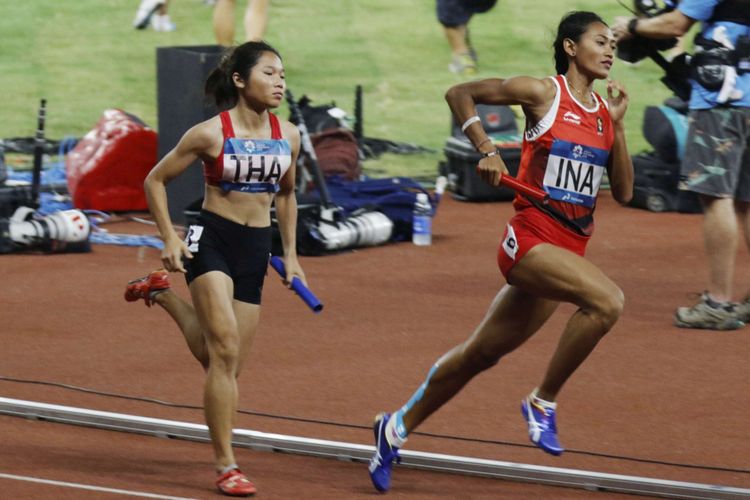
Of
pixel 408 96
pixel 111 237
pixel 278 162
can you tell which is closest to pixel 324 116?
pixel 111 237

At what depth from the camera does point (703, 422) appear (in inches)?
327

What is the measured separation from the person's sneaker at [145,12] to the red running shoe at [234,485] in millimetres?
15158

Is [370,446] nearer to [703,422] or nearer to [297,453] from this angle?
[297,453]

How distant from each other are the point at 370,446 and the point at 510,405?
1.13 metres

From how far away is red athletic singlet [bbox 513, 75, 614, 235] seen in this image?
23.8 ft

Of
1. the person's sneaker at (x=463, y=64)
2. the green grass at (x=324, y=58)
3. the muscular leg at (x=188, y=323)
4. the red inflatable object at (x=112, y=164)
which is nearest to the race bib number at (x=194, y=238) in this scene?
the muscular leg at (x=188, y=323)

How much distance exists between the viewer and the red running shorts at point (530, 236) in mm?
7109

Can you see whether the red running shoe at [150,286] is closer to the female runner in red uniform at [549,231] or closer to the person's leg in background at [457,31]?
the female runner in red uniform at [549,231]

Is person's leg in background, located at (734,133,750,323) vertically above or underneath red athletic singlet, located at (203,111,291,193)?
underneath

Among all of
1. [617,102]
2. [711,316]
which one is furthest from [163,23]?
[617,102]

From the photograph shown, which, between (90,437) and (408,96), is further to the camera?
(408,96)

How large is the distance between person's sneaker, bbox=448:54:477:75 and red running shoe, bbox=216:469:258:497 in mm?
13973

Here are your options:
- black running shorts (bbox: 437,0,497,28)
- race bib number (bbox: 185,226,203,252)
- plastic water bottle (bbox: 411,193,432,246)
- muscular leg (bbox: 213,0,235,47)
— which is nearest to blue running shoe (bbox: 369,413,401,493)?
race bib number (bbox: 185,226,203,252)

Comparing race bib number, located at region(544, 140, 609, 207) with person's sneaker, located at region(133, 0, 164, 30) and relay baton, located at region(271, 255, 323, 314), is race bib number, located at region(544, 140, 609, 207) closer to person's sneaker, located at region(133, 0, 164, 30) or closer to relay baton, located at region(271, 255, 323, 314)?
relay baton, located at region(271, 255, 323, 314)
